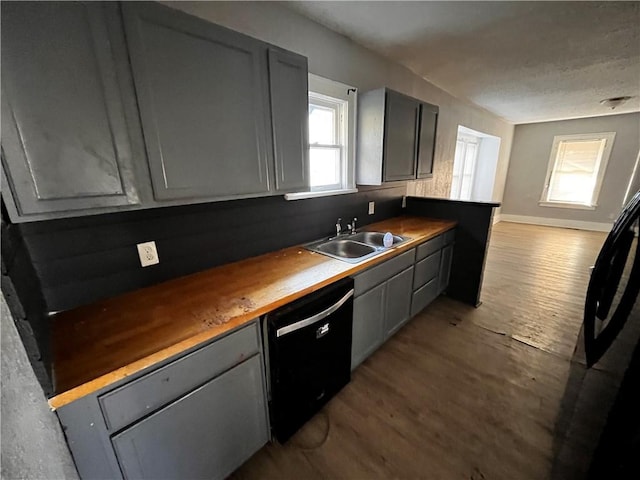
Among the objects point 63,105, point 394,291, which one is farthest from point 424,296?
point 63,105

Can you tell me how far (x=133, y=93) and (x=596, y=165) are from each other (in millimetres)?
8198

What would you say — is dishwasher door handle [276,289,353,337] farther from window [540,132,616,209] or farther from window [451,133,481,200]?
window [540,132,616,209]

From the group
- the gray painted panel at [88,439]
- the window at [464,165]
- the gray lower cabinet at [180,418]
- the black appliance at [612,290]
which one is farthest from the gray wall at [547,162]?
the gray painted panel at [88,439]

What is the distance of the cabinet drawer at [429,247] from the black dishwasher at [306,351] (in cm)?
99

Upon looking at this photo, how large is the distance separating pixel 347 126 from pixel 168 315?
1.95 m

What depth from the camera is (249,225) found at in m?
1.74

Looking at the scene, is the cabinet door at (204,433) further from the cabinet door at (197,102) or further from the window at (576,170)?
the window at (576,170)

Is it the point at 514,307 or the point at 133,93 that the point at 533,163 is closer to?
the point at 514,307

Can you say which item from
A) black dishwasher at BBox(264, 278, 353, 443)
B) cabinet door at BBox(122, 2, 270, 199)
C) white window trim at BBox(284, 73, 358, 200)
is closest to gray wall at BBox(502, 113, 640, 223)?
white window trim at BBox(284, 73, 358, 200)

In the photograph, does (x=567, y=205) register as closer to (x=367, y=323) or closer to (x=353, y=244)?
(x=353, y=244)

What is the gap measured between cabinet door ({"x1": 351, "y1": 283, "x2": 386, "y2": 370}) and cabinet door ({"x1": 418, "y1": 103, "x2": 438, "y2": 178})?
1512 millimetres

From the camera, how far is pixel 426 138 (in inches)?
105

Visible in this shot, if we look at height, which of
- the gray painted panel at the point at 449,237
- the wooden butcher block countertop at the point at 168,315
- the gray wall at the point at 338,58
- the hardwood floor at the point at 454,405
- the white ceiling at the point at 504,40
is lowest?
the hardwood floor at the point at 454,405

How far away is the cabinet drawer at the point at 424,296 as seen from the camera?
240 centimetres
